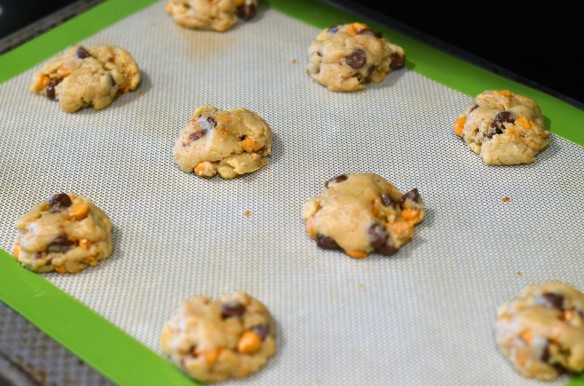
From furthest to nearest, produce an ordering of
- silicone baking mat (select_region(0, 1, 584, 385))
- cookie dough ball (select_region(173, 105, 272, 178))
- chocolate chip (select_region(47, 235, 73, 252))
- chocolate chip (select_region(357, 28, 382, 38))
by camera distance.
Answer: chocolate chip (select_region(357, 28, 382, 38)) < cookie dough ball (select_region(173, 105, 272, 178)) < chocolate chip (select_region(47, 235, 73, 252)) < silicone baking mat (select_region(0, 1, 584, 385))

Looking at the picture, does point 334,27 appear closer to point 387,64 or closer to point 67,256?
point 387,64

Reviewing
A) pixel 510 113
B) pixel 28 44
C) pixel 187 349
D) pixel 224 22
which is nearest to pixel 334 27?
pixel 224 22

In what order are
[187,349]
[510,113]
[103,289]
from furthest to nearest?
[510,113] < [103,289] < [187,349]

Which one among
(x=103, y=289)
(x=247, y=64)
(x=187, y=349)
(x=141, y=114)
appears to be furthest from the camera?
(x=247, y=64)

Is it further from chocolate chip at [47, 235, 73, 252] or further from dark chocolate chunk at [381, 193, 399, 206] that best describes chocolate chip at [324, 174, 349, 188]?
chocolate chip at [47, 235, 73, 252]

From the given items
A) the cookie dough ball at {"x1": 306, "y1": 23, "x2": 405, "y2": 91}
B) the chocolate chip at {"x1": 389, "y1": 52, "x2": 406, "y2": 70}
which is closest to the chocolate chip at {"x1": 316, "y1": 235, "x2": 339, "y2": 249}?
the cookie dough ball at {"x1": 306, "y1": 23, "x2": 405, "y2": 91}

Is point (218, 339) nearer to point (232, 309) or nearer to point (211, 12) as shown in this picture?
point (232, 309)
